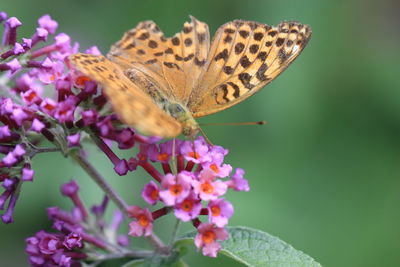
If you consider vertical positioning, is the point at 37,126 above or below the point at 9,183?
above

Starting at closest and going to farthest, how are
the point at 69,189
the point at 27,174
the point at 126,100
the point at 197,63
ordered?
the point at 126,100, the point at 27,174, the point at 197,63, the point at 69,189

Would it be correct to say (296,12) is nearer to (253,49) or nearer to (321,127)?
(321,127)

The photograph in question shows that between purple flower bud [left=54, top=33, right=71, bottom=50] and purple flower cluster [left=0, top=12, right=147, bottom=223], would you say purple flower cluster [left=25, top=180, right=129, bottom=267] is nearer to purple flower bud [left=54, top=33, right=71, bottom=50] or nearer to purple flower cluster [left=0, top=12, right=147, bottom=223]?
purple flower cluster [left=0, top=12, right=147, bottom=223]

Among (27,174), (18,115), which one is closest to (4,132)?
(18,115)

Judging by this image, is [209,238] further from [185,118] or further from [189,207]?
[185,118]

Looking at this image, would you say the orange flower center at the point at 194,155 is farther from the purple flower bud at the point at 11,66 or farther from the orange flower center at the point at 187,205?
the purple flower bud at the point at 11,66

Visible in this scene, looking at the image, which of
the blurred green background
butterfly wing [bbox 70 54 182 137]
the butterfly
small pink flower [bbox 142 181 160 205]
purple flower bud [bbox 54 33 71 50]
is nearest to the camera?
butterfly wing [bbox 70 54 182 137]

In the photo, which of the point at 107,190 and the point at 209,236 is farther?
the point at 107,190

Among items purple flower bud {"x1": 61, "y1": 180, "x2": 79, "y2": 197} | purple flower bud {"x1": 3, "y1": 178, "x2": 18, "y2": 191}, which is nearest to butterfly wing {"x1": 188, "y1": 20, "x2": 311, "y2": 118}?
purple flower bud {"x1": 61, "y1": 180, "x2": 79, "y2": 197}
